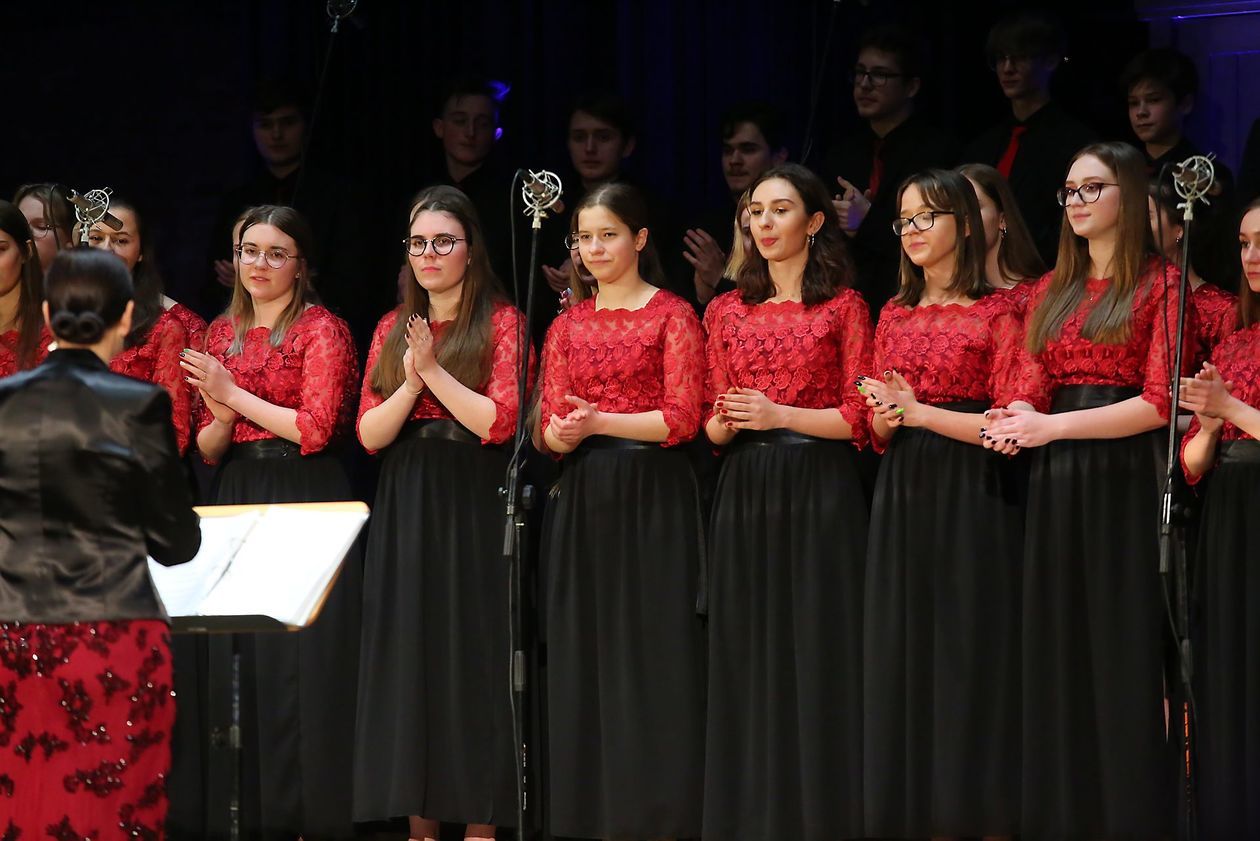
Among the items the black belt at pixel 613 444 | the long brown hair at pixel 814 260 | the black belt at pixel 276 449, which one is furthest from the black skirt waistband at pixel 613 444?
the black belt at pixel 276 449

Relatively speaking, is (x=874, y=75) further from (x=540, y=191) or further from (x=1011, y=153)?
(x=540, y=191)

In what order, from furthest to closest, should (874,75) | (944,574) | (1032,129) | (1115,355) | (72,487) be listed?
(874,75), (1032,129), (944,574), (1115,355), (72,487)

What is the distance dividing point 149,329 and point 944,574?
2.63m

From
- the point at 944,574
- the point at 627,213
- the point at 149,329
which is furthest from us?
the point at 149,329

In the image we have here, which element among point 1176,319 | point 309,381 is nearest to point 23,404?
point 309,381

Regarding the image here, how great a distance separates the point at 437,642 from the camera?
17.4ft

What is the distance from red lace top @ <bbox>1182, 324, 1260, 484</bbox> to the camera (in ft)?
15.3

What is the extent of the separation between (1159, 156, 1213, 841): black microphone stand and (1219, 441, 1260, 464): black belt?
0.13m

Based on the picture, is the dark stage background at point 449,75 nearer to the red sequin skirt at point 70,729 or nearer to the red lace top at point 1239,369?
the red lace top at point 1239,369

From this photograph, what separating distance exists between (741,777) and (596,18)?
332 centimetres

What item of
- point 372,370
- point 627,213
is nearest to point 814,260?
point 627,213

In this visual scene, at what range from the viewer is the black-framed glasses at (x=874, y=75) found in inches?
236

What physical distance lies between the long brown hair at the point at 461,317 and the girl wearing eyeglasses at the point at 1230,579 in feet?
6.61

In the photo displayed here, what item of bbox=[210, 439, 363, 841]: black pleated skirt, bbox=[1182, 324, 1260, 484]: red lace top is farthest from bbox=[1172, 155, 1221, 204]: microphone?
bbox=[210, 439, 363, 841]: black pleated skirt
